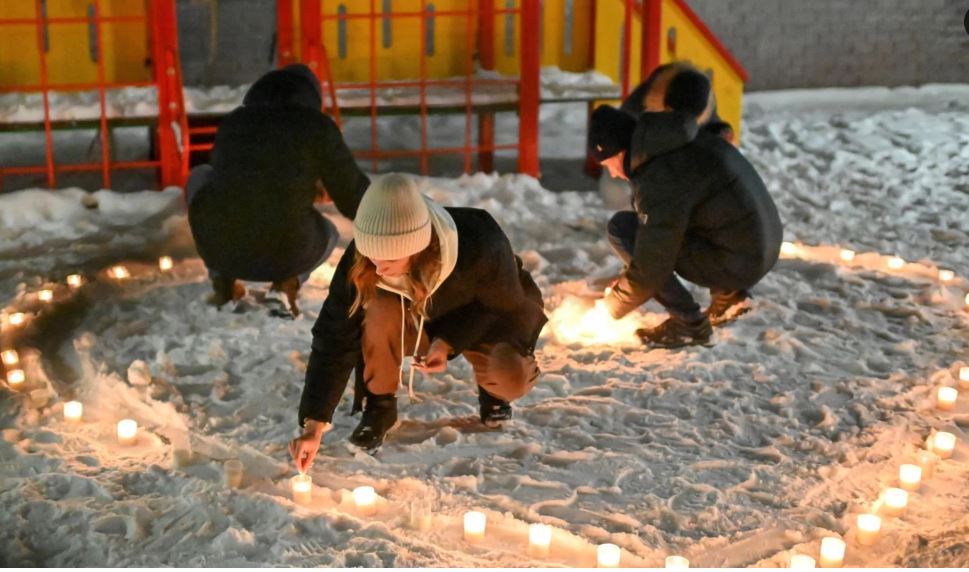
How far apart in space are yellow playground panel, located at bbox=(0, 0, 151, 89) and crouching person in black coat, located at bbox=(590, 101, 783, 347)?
14.2 ft

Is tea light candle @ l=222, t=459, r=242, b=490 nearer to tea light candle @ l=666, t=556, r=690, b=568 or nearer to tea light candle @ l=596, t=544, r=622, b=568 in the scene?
tea light candle @ l=596, t=544, r=622, b=568

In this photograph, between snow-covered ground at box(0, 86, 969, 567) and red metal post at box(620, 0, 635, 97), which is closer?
snow-covered ground at box(0, 86, 969, 567)

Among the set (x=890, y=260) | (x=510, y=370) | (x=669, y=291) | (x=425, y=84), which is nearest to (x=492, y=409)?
(x=510, y=370)

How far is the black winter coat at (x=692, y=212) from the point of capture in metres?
5.48

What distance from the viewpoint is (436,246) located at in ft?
13.4

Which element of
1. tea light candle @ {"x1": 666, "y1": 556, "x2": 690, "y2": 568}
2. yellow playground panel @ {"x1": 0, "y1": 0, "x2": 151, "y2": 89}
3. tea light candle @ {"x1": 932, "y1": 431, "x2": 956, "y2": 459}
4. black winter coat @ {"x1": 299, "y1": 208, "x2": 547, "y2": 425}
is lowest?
tea light candle @ {"x1": 666, "y1": 556, "x2": 690, "y2": 568}

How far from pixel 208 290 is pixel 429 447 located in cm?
222

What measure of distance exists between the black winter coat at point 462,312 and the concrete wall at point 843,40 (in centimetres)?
775

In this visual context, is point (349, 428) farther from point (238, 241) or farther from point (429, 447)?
point (238, 241)

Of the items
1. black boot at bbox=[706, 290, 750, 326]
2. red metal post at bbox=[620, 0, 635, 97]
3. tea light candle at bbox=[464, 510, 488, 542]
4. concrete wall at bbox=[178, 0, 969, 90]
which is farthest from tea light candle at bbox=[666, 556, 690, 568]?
concrete wall at bbox=[178, 0, 969, 90]

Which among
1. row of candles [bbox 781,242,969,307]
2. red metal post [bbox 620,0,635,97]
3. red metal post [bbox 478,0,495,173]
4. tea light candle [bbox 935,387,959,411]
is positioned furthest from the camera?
red metal post [bbox 478,0,495,173]

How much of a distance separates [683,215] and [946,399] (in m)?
1.30

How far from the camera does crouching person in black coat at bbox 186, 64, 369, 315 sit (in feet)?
18.9

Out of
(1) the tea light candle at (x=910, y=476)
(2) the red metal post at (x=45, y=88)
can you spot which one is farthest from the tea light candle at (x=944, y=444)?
(2) the red metal post at (x=45, y=88)
